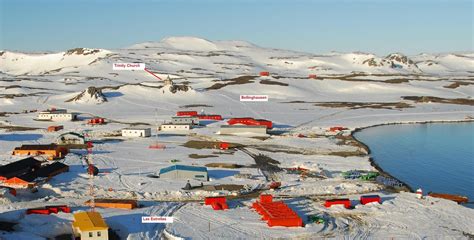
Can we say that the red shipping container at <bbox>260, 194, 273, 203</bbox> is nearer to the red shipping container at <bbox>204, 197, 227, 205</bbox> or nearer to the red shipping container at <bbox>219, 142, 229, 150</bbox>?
the red shipping container at <bbox>204, 197, 227, 205</bbox>

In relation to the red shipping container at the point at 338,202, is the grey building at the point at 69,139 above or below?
above

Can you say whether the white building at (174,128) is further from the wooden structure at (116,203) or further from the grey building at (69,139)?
the wooden structure at (116,203)

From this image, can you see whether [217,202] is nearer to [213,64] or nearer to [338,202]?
[338,202]

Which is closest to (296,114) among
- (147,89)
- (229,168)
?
(147,89)

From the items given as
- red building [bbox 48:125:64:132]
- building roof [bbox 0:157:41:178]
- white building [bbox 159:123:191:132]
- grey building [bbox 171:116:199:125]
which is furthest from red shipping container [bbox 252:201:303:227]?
red building [bbox 48:125:64:132]

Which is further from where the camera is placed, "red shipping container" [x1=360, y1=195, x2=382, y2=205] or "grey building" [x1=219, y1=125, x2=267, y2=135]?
"grey building" [x1=219, y1=125, x2=267, y2=135]

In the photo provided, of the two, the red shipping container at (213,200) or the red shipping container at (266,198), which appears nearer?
the red shipping container at (213,200)

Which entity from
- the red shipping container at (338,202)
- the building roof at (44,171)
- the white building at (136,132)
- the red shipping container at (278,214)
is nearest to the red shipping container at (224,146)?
the white building at (136,132)
